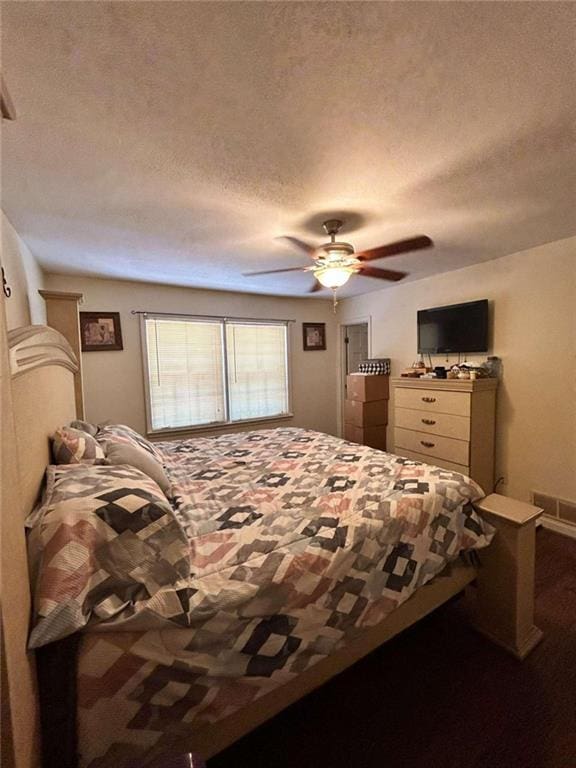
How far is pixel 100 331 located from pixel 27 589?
3.12m

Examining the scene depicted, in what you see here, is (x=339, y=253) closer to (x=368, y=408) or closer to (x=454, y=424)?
(x=454, y=424)

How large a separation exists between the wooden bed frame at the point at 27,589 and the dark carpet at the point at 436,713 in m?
0.15

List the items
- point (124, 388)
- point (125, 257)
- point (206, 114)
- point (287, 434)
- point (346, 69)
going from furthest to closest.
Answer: point (124, 388), point (287, 434), point (125, 257), point (206, 114), point (346, 69)

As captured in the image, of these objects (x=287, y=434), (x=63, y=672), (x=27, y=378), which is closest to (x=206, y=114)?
(x=27, y=378)

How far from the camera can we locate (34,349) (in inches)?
61.7

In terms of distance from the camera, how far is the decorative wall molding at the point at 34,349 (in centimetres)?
129

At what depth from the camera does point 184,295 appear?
387cm

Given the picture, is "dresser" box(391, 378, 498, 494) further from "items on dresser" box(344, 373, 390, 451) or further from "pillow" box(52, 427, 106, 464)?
"pillow" box(52, 427, 106, 464)

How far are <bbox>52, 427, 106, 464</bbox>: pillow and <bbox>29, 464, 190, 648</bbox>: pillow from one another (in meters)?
0.38

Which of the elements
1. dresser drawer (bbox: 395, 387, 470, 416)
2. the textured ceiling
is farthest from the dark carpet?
the textured ceiling

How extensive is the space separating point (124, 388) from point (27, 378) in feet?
7.78

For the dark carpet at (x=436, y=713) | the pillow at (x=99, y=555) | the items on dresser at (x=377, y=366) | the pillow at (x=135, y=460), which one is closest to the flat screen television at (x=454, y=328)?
the items on dresser at (x=377, y=366)

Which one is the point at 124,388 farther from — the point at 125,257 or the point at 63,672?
the point at 63,672

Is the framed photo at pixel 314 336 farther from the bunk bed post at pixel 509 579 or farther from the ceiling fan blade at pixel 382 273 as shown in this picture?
the bunk bed post at pixel 509 579
